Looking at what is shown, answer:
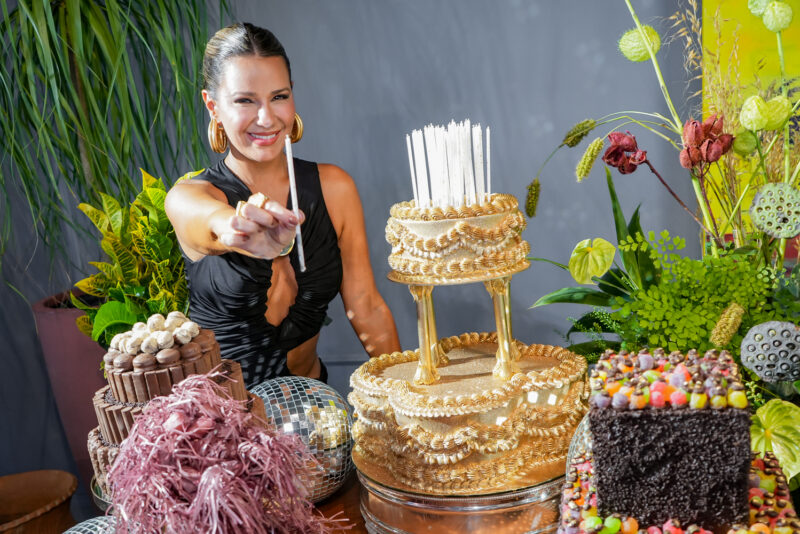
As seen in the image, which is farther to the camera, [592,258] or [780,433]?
[592,258]

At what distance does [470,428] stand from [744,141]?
605mm

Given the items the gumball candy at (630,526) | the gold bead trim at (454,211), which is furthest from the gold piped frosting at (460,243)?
the gumball candy at (630,526)

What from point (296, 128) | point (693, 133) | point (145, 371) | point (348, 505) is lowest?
point (348, 505)

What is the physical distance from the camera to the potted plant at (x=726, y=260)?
1059mm

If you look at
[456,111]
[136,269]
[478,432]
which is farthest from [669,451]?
[456,111]

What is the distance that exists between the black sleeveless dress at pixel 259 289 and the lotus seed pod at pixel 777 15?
842 millimetres

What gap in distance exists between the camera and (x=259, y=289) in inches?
55.7

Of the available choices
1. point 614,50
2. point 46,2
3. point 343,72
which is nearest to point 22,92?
point 46,2

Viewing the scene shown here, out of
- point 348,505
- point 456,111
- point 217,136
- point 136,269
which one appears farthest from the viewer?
point 456,111

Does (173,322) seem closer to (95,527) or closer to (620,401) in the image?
(95,527)

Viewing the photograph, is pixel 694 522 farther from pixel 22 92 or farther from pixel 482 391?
pixel 22 92

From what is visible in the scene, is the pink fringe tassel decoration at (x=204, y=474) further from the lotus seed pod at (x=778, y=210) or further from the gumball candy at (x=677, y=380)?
the lotus seed pod at (x=778, y=210)

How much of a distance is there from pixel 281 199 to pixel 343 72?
703mm

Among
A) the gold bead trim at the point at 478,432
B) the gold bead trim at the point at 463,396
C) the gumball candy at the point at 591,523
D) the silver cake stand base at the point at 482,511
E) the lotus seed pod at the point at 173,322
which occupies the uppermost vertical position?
the lotus seed pod at the point at 173,322
